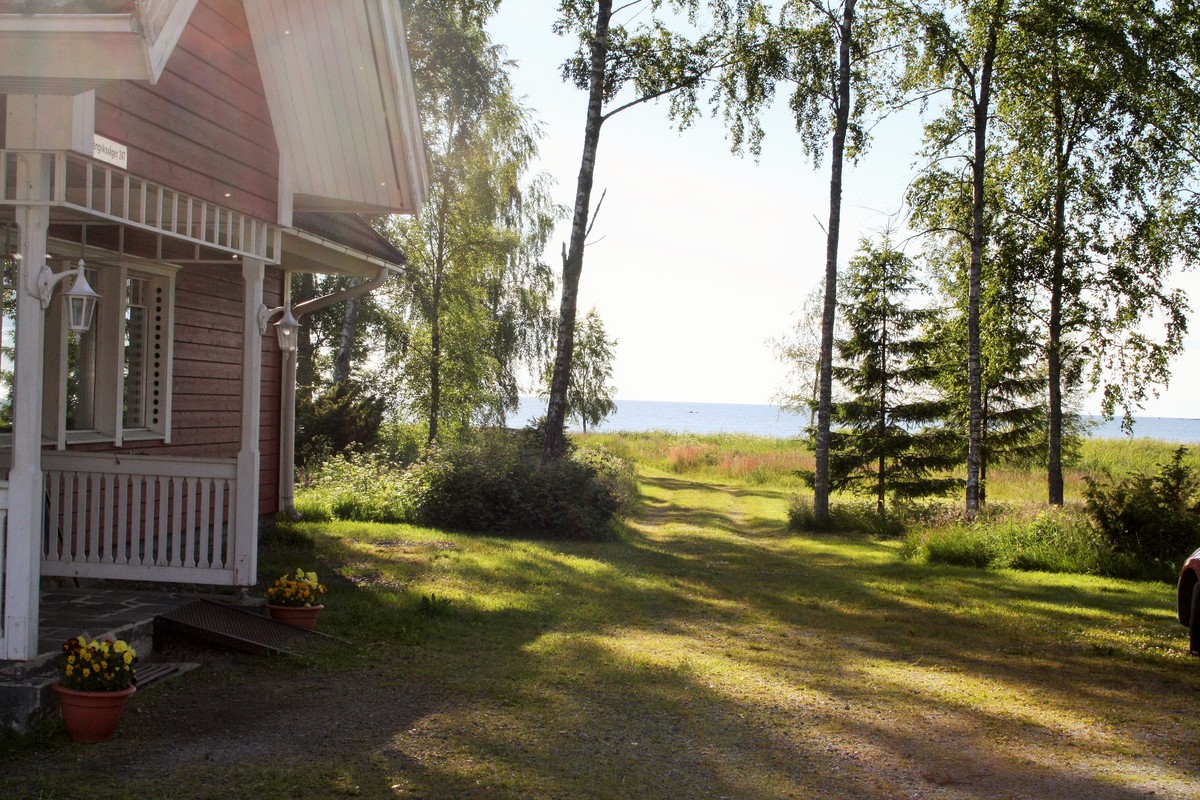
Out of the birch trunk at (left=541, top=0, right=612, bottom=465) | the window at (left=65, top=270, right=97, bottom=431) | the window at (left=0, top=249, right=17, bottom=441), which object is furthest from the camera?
the birch trunk at (left=541, top=0, right=612, bottom=465)

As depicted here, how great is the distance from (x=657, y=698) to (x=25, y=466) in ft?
13.6

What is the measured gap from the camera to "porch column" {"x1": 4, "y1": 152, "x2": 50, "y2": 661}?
5512 mm

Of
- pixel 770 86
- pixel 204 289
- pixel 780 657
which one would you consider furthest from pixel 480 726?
pixel 770 86

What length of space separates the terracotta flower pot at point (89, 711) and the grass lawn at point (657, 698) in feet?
0.36

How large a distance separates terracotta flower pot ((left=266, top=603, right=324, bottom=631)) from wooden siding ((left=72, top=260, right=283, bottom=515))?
8.58ft

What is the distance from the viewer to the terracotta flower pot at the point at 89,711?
5262 millimetres

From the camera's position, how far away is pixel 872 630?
31.5 feet

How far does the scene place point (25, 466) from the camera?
552 cm

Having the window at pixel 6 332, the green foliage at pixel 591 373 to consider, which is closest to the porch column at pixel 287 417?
the window at pixel 6 332

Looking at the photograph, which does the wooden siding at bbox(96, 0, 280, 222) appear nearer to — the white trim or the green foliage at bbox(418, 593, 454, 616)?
the white trim

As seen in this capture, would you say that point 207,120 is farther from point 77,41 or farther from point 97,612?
point 97,612

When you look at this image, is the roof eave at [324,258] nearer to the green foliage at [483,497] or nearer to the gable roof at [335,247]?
the gable roof at [335,247]

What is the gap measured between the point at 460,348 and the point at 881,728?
23.2m

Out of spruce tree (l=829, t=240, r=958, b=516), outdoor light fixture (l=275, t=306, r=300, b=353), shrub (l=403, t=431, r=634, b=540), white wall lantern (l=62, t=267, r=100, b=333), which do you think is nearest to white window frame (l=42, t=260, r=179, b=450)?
outdoor light fixture (l=275, t=306, r=300, b=353)
